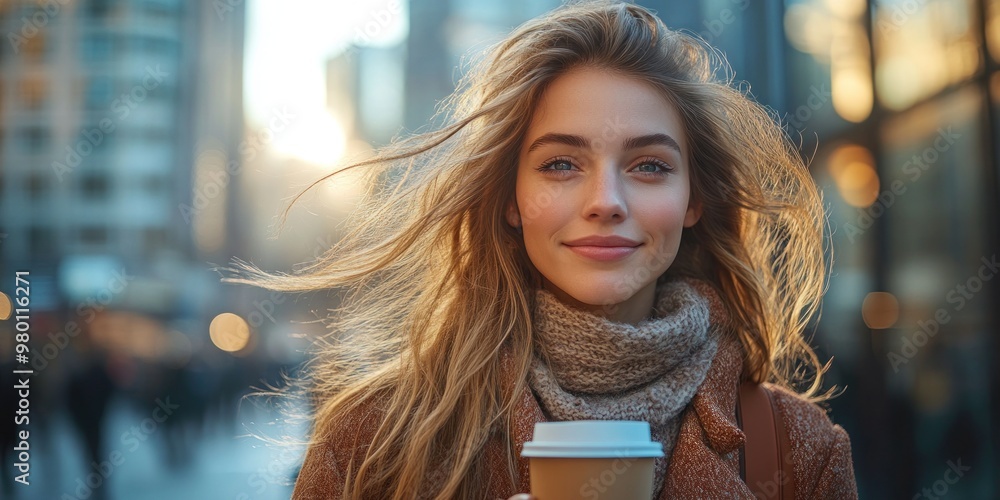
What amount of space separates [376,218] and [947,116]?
5105 mm

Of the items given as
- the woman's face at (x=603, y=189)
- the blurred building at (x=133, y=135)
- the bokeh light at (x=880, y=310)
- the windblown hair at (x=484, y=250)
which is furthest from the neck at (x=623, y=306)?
the blurred building at (x=133, y=135)

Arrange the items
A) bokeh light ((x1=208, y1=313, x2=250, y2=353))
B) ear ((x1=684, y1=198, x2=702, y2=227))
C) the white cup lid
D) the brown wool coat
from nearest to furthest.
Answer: the white cup lid, the brown wool coat, ear ((x1=684, y1=198, x2=702, y2=227)), bokeh light ((x1=208, y1=313, x2=250, y2=353))

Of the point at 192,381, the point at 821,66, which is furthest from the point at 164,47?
the point at 821,66

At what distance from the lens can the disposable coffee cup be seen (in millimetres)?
1599

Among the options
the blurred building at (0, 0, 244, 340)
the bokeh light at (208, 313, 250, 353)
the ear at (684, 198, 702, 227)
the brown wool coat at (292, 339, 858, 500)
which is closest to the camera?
the brown wool coat at (292, 339, 858, 500)

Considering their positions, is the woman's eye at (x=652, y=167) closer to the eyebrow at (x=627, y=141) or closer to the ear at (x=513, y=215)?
the eyebrow at (x=627, y=141)

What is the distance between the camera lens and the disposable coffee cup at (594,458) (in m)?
1.60

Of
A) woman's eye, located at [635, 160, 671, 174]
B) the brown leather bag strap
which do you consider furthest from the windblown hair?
woman's eye, located at [635, 160, 671, 174]

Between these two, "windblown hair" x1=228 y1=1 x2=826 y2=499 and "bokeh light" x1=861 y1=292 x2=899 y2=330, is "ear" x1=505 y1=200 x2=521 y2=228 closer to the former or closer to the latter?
"windblown hair" x1=228 y1=1 x2=826 y2=499

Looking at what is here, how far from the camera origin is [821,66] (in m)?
8.56

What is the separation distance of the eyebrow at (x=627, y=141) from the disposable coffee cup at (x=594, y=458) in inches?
41.5

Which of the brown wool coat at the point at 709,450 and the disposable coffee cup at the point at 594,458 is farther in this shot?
the brown wool coat at the point at 709,450

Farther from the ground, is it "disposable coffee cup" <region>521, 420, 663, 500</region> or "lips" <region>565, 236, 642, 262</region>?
"lips" <region>565, 236, 642, 262</region>

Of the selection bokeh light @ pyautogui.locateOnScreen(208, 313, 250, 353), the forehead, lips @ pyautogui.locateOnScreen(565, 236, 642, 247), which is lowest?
bokeh light @ pyautogui.locateOnScreen(208, 313, 250, 353)
